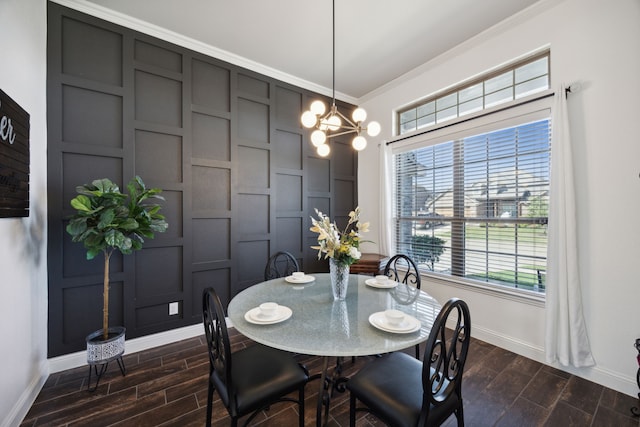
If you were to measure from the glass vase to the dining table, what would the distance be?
5cm

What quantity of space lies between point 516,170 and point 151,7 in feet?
12.5

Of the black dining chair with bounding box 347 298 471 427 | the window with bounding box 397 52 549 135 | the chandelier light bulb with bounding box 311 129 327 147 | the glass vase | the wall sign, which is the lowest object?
the black dining chair with bounding box 347 298 471 427

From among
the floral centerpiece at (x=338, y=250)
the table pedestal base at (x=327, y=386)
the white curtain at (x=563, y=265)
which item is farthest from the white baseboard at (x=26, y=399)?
the white curtain at (x=563, y=265)

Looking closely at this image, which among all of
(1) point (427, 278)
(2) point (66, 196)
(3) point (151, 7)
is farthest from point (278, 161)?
(1) point (427, 278)

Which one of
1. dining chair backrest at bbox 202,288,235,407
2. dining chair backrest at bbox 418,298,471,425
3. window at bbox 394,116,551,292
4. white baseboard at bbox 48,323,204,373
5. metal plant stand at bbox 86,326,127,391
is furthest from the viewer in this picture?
window at bbox 394,116,551,292

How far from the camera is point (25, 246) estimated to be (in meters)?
1.80

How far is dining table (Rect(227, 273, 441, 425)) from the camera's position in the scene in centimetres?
121

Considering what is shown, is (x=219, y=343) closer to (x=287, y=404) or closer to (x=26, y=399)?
(x=287, y=404)

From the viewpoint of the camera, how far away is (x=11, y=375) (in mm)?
1583

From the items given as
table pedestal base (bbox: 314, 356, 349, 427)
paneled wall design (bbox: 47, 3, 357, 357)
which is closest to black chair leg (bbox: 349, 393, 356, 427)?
table pedestal base (bbox: 314, 356, 349, 427)

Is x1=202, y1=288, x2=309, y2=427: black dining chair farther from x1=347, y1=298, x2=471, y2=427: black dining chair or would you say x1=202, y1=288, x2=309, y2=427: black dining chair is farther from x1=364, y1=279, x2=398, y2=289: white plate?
x1=364, y1=279, x2=398, y2=289: white plate

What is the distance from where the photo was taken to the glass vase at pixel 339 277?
1.73 m

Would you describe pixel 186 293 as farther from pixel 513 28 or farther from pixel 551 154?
pixel 513 28

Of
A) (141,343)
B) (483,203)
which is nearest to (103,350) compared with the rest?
(141,343)
